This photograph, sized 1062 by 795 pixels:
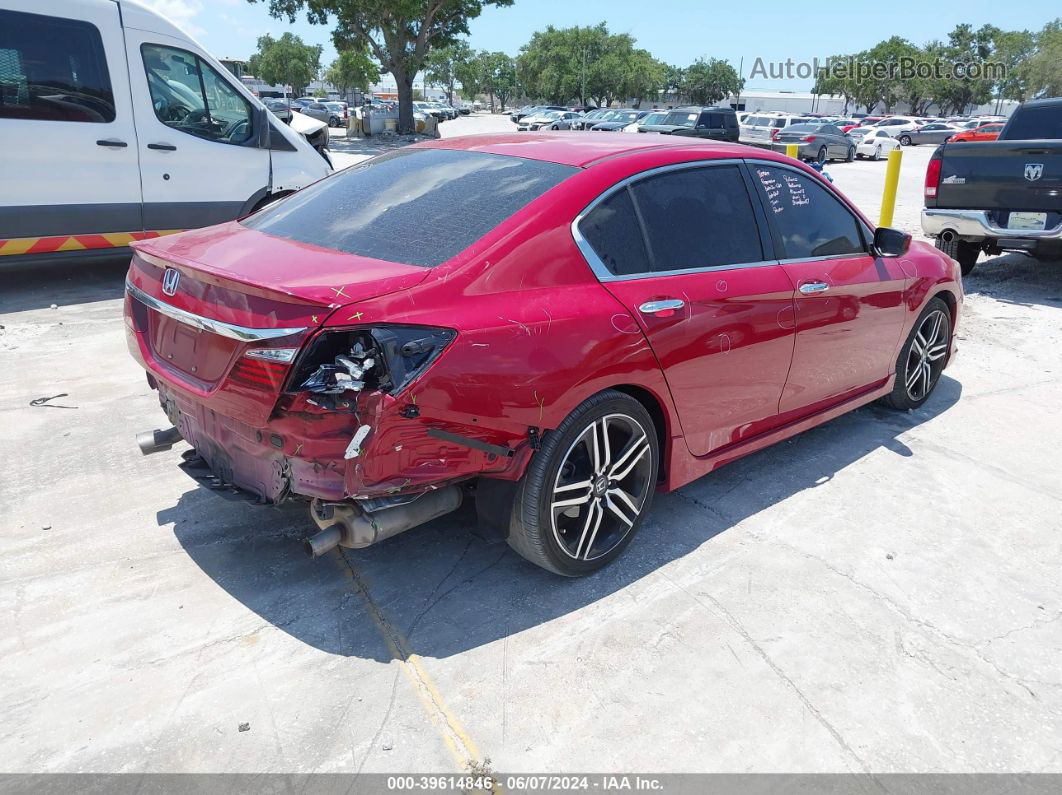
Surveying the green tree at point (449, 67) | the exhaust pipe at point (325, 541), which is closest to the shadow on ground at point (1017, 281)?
the exhaust pipe at point (325, 541)

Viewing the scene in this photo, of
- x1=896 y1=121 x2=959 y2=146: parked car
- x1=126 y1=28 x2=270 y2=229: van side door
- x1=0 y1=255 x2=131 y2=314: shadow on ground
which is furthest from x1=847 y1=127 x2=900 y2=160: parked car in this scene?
x1=0 y1=255 x2=131 y2=314: shadow on ground

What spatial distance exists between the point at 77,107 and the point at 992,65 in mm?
89448

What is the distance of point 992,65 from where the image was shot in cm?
7675

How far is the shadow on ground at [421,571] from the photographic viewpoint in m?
2.97

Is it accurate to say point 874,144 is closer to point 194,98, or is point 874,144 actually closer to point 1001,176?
point 1001,176

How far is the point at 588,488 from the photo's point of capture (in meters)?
3.15

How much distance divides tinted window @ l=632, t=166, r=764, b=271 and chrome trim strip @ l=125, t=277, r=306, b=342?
155 cm

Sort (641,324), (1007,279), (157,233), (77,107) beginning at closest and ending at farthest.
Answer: (641,324) < (77,107) < (157,233) < (1007,279)

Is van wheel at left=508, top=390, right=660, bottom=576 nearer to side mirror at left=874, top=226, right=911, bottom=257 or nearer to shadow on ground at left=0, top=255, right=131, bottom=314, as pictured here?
side mirror at left=874, top=226, right=911, bottom=257

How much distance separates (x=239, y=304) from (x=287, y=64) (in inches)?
3792

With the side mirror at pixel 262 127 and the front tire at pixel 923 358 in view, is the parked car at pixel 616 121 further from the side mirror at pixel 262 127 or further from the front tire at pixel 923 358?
the front tire at pixel 923 358

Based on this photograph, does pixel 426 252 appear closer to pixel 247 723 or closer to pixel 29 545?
pixel 247 723

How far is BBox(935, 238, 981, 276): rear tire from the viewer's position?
890 cm

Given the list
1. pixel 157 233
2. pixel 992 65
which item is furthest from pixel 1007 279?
pixel 992 65
